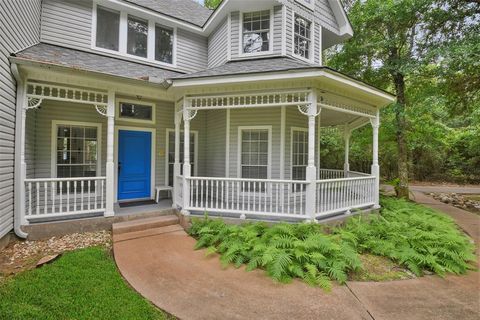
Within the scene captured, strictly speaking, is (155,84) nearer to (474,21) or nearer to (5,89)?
(5,89)

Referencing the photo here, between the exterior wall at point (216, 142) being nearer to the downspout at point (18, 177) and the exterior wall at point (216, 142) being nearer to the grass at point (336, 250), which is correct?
the grass at point (336, 250)

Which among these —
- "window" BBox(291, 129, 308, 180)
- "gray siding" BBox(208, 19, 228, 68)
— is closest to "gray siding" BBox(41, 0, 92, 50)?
"gray siding" BBox(208, 19, 228, 68)

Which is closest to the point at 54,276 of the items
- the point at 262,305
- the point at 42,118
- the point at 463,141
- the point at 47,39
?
the point at 262,305

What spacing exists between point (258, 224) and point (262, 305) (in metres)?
2.30

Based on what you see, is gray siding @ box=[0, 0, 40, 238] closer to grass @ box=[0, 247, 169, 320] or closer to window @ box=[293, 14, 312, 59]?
grass @ box=[0, 247, 169, 320]

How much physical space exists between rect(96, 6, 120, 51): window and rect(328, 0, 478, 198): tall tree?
28.2ft

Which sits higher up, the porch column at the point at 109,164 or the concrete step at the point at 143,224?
the porch column at the point at 109,164

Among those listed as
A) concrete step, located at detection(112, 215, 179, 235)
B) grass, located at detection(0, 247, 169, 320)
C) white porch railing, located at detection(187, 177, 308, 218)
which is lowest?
grass, located at detection(0, 247, 169, 320)

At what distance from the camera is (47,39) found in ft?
23.0

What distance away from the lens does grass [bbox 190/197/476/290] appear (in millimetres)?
3895

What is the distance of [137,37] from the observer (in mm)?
8273

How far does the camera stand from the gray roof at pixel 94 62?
594 centimetres

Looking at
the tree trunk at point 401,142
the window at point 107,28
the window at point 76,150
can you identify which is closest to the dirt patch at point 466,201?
the tree trunk at point 401,142

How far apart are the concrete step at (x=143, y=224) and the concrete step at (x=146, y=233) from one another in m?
0.10
